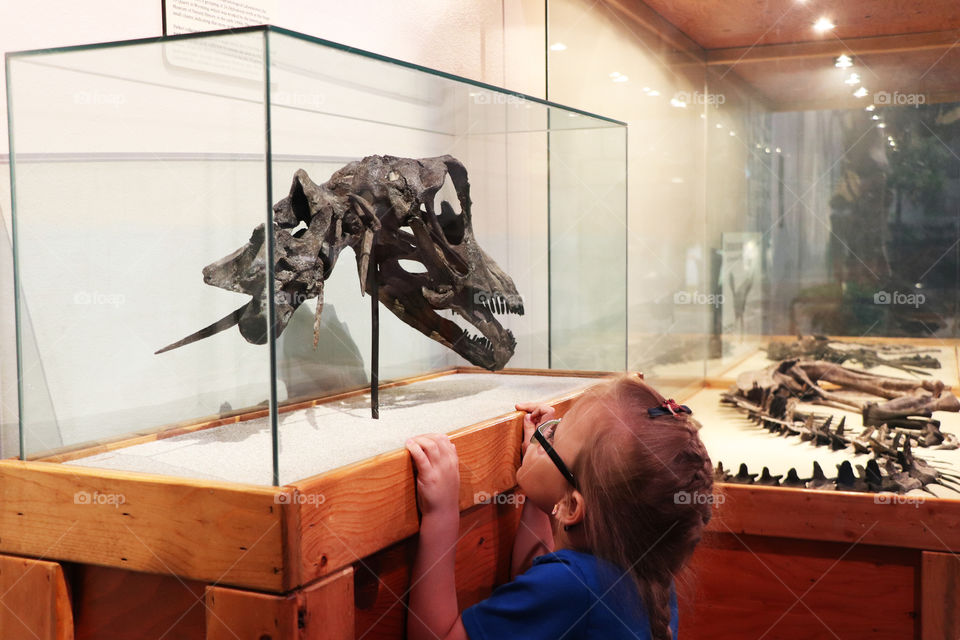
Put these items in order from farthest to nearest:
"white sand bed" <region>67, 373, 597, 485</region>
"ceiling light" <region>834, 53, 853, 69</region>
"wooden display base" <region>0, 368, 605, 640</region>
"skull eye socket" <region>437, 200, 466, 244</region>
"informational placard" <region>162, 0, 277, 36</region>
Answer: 1. "ceiling light" <region>834, 53, 853, 69</region>
2. "skull eye socket" <region>437, 200, 466, 244</region>
3. "informational placard" <region>162, 0, 277, 36</region>
4. "white sand bed" <region>67, 373, 597, 485</region>
5. "wooden display base" <region>0, 368, 605, 640</region>

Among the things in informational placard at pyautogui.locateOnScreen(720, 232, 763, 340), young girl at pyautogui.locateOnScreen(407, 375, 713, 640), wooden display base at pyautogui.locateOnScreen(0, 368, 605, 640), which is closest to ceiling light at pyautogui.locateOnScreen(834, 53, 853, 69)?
informational placard at pyautogui.locateOnScreen(720, 232, 763, 340)

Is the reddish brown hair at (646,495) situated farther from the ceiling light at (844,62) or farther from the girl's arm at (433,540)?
the ceiling light at (844,62)

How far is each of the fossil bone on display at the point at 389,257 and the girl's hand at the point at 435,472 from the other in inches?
12.4

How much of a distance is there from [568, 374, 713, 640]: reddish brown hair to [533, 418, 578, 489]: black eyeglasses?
0.05 metres

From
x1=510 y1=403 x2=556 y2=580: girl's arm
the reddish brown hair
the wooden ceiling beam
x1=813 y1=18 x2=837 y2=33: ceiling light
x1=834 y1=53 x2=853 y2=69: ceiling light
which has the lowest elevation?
x1=510 y1=403 x2=556 y2=580: girl's arm

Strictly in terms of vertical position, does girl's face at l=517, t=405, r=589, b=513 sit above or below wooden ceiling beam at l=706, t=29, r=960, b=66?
below

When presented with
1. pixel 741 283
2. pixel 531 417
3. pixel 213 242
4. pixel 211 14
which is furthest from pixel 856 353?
pixel 213 242

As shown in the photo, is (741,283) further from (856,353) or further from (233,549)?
(233,549)

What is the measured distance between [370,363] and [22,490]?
78cm

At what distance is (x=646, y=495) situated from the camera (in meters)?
1.72

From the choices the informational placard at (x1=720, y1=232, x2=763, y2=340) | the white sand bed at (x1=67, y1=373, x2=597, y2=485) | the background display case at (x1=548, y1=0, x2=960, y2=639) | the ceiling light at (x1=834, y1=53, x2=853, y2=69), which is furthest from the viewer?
the informational placard at (x1=720, y1=232, x2=763, y2=340)

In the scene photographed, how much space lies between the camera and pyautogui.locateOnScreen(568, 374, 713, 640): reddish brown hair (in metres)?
1.72

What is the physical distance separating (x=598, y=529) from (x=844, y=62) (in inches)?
124

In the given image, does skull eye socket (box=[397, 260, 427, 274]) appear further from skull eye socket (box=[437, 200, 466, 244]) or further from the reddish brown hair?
the reddish brown hair
